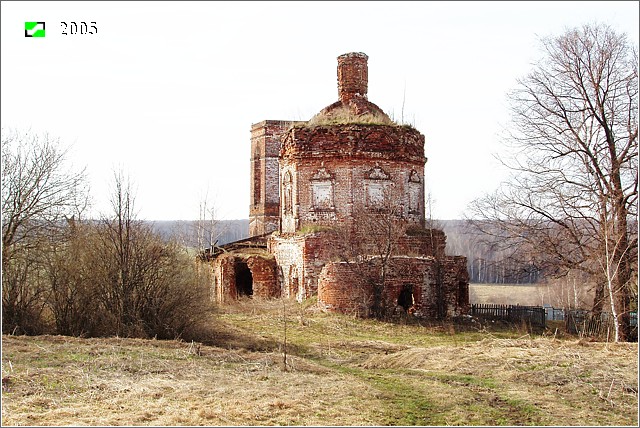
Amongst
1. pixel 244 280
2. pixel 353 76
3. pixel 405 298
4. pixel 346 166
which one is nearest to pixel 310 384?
pixel 405 298

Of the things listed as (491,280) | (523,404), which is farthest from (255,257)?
(491,280)

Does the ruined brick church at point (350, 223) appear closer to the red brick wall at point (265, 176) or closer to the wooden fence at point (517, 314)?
the wooden fence at point (517, 314)

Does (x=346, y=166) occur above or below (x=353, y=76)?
below

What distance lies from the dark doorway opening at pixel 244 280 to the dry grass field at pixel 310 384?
36.5ft

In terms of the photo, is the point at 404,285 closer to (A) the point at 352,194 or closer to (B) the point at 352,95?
(A) the point at 352,194

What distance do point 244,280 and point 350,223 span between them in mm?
5668

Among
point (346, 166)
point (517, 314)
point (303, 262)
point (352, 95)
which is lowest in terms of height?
point (517, 314)

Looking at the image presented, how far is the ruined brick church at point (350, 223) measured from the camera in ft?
69.0

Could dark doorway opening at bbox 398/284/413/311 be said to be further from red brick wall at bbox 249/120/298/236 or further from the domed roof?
red brick wall at bbox 249/120/298/236

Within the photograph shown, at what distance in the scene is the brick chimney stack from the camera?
25.6 metres

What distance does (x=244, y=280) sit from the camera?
1046 inches

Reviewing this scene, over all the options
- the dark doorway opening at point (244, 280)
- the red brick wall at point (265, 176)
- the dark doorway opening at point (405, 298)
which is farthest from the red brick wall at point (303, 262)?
the red brick wall at point (265, 176)

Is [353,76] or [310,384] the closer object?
[310,384]

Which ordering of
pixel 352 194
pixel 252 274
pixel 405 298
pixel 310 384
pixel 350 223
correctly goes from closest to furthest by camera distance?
pixel 310 384 < pixel 405 298 < pixel 350 223 < pixel 352 194 < pixel 252 274
